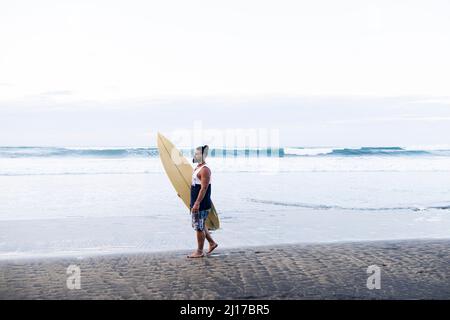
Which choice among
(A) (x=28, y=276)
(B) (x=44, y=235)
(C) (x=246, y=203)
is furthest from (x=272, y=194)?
(A) (x=28, y=276)

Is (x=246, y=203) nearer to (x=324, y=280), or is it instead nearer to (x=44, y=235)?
(x=44, y=235)

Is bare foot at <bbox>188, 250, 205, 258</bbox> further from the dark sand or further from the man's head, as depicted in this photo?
the man's head

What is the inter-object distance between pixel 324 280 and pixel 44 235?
17.8 feet

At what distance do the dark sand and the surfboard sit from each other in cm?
56

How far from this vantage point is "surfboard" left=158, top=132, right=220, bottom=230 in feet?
26.6

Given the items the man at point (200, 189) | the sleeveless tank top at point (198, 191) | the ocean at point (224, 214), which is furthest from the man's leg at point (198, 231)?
the ocean at point (224, 214)

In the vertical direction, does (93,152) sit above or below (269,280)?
above

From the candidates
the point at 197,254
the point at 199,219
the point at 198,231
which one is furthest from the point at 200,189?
the point at 197,254

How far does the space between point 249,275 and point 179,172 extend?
2.76 metres

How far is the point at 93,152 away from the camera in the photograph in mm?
38594

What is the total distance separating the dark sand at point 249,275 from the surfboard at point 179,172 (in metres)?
0.56

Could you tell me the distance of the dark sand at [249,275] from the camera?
220 inches

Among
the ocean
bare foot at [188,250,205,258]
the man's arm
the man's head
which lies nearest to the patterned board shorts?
the man's arm

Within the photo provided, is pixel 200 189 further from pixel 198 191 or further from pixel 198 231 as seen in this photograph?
pixel 198 231
